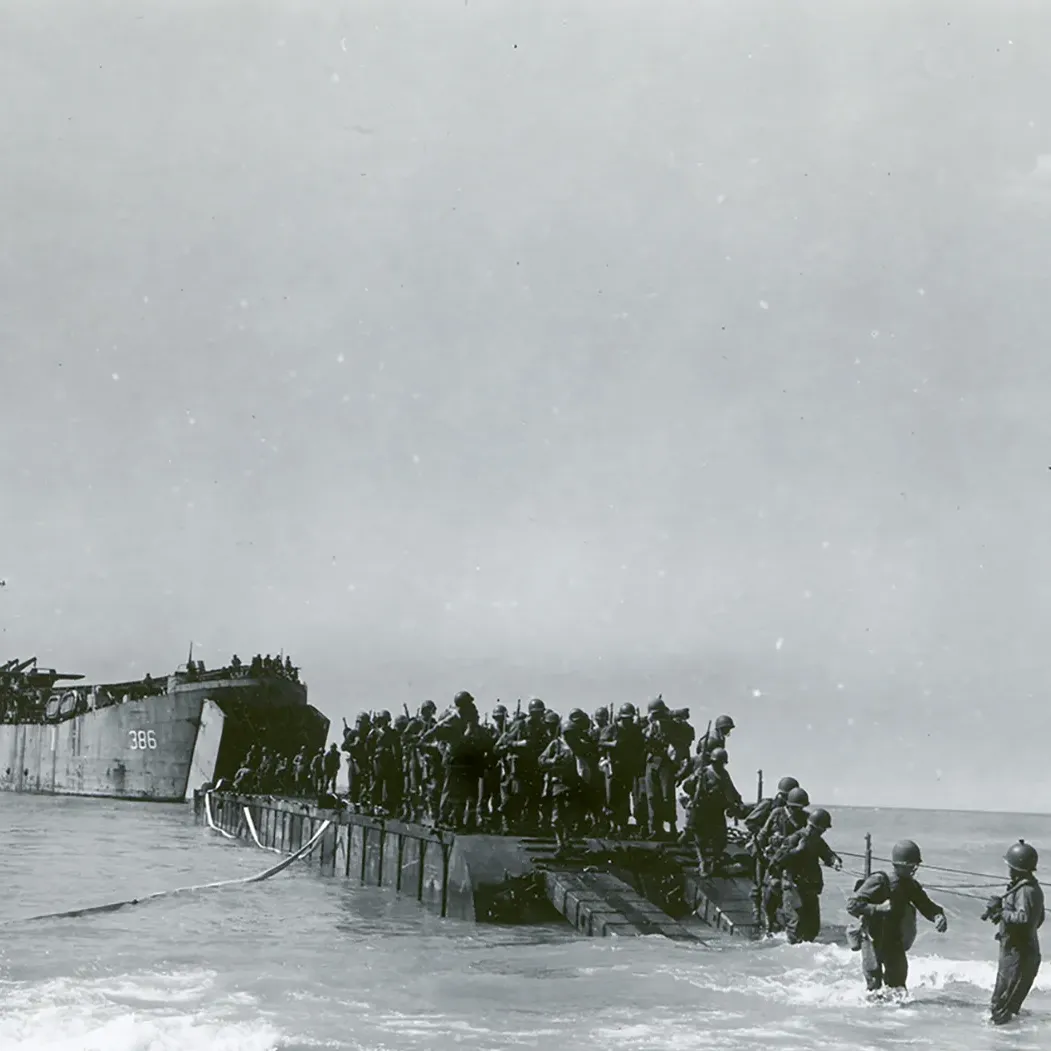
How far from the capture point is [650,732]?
692 inches

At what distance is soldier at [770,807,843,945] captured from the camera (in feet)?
45.2

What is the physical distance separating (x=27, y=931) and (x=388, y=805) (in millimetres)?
7646

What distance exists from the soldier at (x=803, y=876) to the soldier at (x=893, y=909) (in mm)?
2893

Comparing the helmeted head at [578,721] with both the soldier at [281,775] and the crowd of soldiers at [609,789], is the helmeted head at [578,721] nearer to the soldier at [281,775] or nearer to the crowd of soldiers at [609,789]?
the crowd of soldiers at [609,789]

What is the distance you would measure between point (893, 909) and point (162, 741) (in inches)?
1760

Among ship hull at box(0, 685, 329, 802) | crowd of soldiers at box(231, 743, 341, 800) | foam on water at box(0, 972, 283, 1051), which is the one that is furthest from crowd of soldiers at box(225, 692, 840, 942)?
ship hull at box(0, 685, 329, 802)

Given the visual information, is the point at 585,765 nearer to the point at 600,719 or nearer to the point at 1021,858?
the point at 600,719

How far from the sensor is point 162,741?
5094 cm

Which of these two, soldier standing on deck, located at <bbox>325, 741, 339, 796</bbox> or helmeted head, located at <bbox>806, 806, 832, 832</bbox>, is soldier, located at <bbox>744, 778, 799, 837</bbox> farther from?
soldier standing on deck, located at <bbox>325, 741, 339, 796</bbox>

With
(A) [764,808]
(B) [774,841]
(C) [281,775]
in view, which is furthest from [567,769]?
(C) [281,775]

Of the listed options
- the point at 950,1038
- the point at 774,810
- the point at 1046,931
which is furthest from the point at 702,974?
the point at 1046,931

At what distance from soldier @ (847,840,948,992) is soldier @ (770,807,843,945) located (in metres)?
2.89

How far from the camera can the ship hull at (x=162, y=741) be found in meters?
48.0

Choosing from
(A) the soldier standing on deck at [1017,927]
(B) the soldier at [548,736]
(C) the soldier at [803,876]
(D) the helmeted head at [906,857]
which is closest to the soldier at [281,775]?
(B) the soldier at [548,736]
